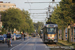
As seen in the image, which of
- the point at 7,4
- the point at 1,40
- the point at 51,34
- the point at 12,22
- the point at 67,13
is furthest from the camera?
the point at 7,4

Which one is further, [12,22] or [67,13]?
[12,22]

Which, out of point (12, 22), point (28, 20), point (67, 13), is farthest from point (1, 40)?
point (28, 20)

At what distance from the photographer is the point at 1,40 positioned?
38.2 meters

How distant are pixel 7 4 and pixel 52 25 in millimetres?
118854

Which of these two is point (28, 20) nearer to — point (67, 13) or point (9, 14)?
point (9, 14)

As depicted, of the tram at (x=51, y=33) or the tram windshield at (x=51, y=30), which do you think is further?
the tram windshield at (x=51, y=30)

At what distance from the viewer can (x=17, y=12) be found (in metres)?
88.1

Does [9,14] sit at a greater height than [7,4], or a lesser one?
lesser

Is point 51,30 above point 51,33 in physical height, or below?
above

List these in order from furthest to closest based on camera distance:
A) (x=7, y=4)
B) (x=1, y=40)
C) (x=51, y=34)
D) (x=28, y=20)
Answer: (x=7, y=4), (x=28, y=20), (x=1, y=40), (x=51, y=34)

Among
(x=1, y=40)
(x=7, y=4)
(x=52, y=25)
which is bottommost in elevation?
(x=1, y=40)

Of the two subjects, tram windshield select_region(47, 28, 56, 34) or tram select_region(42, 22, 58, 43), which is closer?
tram select_region(42, 22, 58, 43)

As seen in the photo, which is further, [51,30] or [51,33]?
[51,30]

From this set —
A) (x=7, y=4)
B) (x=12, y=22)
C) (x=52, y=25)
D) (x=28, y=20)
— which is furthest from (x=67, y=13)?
(x=7, y=4)
